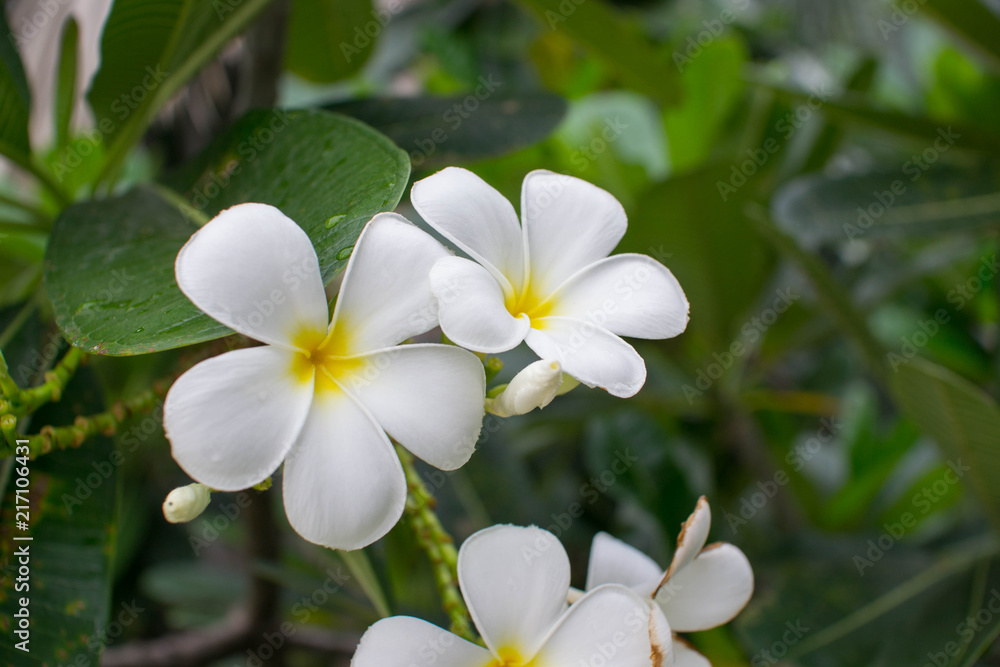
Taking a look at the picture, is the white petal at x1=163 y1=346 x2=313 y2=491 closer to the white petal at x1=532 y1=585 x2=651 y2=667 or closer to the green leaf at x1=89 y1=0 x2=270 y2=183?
the white petal at x1=532 y1=585 x2=651 y2=667

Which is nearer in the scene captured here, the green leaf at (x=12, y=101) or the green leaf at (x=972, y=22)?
the green leaf at (x=12, y=101)

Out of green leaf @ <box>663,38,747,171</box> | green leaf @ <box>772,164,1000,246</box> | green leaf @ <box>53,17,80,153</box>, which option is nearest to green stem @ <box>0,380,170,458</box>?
green leaf @ <box>53,17,80,153</box>

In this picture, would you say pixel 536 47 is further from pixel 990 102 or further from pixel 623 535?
pixel 623 535

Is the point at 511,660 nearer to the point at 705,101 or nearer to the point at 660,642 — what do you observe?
the point at 660,642

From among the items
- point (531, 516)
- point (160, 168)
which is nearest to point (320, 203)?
point (531, 516)

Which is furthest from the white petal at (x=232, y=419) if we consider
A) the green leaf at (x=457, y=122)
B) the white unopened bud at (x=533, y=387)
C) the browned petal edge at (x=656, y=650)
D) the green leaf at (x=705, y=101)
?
the green leaf at (x=705, y=101)

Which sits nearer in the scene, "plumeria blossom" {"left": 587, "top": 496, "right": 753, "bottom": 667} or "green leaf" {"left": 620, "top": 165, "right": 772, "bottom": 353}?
"plumeria blossom" {"left": 587, "top": 496, "right": 753, "bottom": 667}

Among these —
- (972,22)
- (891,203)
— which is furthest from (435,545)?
(972,22)

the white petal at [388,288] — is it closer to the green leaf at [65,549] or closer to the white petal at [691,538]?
the white petal at [691,538]
